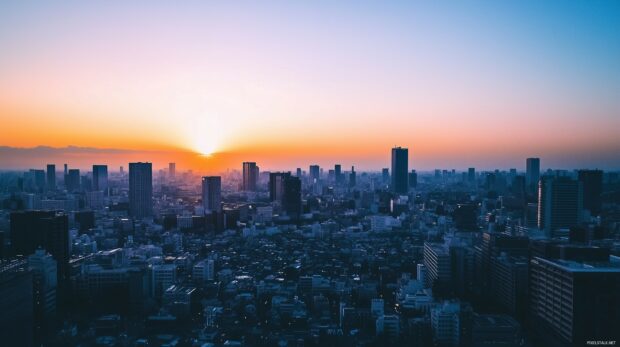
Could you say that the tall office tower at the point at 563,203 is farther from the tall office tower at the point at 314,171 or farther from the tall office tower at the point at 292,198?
the tall office tower at the point at 314,171

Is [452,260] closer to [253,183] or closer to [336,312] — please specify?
[336,312]

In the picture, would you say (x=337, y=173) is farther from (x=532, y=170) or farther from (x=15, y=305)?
(x=15, y=305)

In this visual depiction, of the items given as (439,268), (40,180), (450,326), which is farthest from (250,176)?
(450,326)

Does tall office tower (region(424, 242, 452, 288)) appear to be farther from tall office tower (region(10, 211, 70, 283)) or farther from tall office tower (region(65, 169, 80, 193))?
tall office tower (region(65, 169, 80, 193))


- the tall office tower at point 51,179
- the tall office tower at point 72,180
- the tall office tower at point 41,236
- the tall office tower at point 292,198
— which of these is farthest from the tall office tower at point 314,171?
the tall office tower at point 41,236

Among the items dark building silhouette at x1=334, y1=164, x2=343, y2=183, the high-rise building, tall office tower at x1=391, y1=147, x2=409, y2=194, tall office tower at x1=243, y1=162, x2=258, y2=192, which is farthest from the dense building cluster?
dark building silhouette at x1=334, y1=164, x2=343, y2=183

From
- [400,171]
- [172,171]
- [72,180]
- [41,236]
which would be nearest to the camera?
[41,236]

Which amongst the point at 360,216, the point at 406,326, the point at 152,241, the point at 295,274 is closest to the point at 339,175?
the point at 360,216
